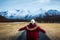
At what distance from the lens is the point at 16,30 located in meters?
3.19

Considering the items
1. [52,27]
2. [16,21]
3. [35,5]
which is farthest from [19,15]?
[52,27]

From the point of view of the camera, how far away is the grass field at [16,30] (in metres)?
3.10

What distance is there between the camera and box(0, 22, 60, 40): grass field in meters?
3.10

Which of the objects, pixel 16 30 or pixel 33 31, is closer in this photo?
pixel 33 31

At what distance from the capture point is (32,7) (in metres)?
3.19

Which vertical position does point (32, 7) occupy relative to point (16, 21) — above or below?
above

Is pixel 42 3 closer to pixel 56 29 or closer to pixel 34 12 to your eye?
pixel 34 12

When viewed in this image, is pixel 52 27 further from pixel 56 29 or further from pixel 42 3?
pixel 42 3

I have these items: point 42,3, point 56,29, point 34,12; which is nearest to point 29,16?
point 34,12

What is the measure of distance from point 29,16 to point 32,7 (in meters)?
0.17

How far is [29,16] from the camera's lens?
319cm

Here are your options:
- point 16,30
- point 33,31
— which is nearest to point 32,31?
point 33,31

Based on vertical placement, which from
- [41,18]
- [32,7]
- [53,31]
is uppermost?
[32,7]

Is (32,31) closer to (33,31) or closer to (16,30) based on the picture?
(33,31)
